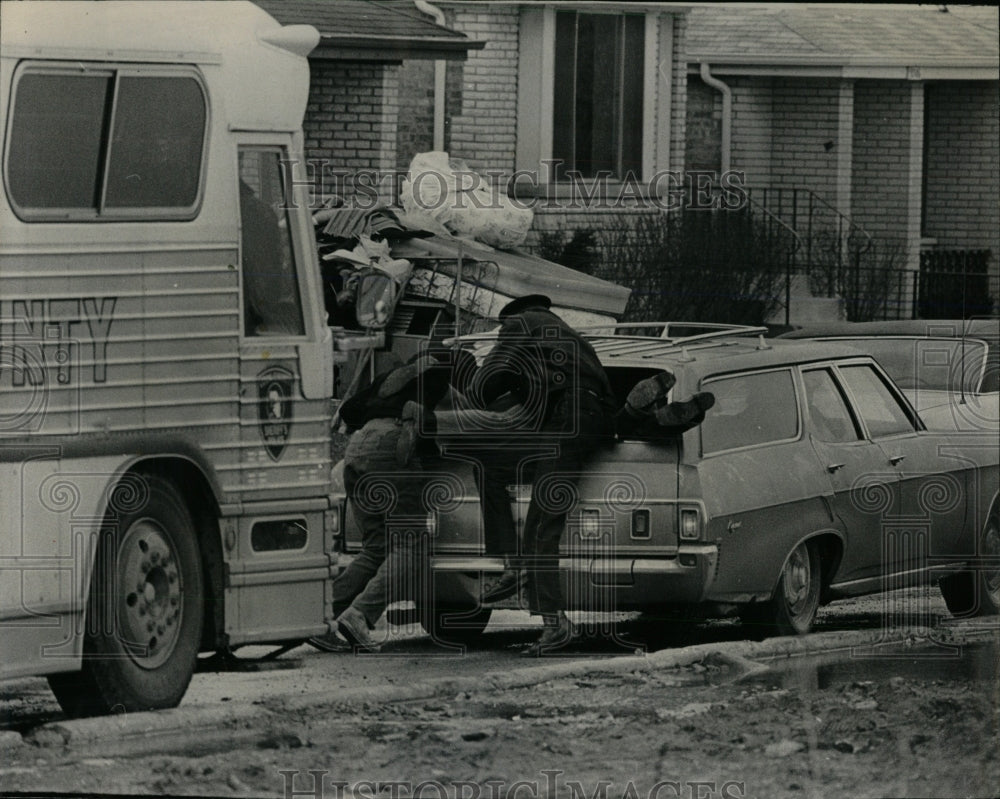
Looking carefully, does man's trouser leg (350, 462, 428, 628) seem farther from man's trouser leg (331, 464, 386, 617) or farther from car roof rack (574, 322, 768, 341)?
car roof rack (574, 322, 768, 341)

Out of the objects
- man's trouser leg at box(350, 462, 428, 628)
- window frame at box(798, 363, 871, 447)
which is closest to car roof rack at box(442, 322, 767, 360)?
window frame at box(798, 363, 871, 447)

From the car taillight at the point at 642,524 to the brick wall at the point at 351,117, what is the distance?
5.20 feet

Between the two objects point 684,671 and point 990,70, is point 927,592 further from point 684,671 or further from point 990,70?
point 990,70

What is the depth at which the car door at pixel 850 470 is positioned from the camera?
753cm

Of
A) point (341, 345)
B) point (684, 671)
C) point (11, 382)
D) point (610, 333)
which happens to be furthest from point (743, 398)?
point (11, 382)

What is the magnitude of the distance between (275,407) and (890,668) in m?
2.59

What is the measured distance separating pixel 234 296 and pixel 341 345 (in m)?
0.44

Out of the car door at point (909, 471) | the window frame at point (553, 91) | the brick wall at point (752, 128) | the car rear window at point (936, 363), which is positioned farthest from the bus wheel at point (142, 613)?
the car rear window at point (936, 363)

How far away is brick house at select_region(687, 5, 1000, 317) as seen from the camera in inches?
299

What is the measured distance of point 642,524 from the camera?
726 cm

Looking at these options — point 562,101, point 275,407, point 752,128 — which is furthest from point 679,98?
point 275,407

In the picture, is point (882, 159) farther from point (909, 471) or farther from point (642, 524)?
point (642, 524)

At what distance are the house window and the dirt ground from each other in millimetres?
1949

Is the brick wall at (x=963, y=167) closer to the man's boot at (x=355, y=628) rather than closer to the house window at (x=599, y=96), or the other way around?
the house window at (x=599, y=96)
